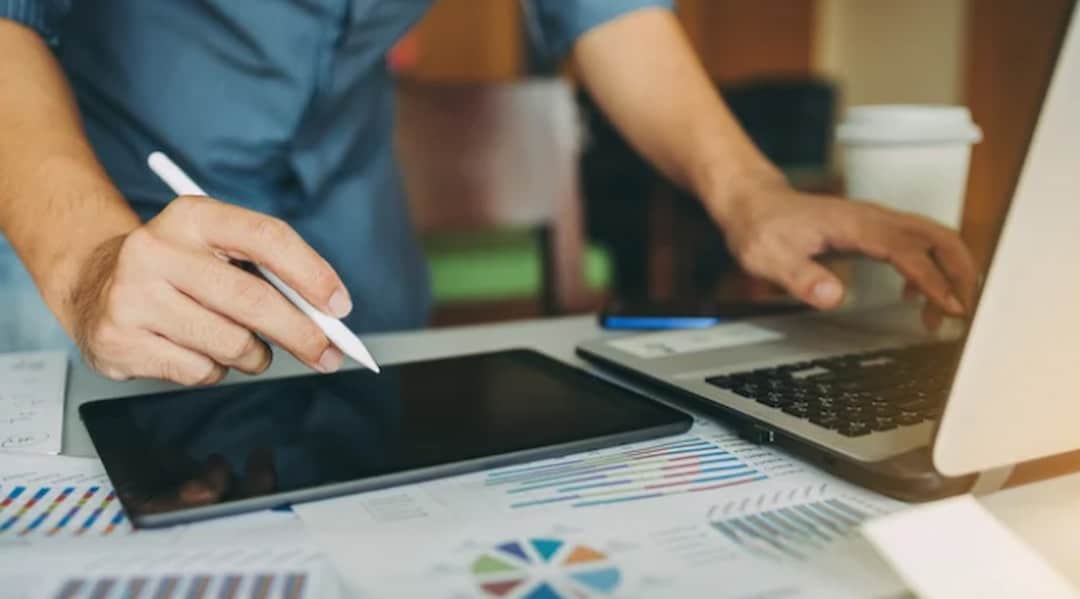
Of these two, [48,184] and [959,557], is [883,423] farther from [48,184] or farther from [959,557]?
[48,184]

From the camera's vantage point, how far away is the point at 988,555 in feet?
1.05

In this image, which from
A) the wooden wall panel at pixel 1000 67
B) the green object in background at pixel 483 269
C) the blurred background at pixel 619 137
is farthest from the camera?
the wooden wall panel at pixel 1000 67

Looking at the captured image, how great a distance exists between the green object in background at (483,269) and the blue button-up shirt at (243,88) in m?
0.83

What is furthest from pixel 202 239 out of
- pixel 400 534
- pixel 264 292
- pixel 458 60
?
pixel 458 60

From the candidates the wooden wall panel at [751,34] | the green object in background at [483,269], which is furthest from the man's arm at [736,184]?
the wooden wall panel at [751,34]

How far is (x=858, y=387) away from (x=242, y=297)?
12.0 inches

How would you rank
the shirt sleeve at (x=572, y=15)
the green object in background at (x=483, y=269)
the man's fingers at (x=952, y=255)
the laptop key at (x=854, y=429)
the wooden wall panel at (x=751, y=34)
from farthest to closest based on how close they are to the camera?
the wooden wall panel at (x=751, y=34) → the green object in background at (x=483, y=269) → the shirt sleeve at (x=572, y=15) → the man's fingers at (x=952, y=255) → the laptop key at (x=854, y=429)

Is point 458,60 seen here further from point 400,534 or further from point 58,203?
point 400,534

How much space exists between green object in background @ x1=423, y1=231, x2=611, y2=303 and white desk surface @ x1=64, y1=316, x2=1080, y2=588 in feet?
3.17

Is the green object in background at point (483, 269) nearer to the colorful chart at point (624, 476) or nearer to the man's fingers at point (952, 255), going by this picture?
the man's fingers at point (952, 255)

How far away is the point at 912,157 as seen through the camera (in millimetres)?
798

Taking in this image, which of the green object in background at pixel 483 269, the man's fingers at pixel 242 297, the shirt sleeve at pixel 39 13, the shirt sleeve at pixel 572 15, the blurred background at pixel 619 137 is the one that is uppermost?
the shirt sleeve at pixel 39 13

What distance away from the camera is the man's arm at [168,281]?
47cm

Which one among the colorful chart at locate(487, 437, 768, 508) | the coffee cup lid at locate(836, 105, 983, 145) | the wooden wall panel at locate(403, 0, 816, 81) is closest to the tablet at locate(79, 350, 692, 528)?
the colorful chart at locate(487, 437, 768, 508)
